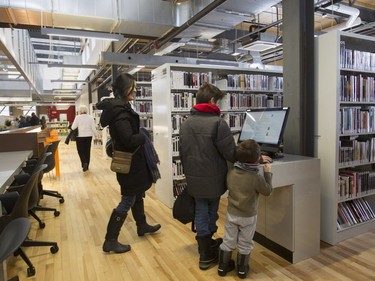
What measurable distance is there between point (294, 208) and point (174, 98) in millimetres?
2354

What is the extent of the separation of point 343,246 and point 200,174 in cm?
175

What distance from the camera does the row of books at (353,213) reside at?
2924 millimetres

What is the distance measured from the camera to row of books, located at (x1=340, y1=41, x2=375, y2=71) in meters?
2.83

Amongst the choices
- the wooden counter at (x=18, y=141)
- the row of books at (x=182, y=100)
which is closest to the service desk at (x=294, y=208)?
the row of books at (x=182, y=100)

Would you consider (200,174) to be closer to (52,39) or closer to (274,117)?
(274,117)

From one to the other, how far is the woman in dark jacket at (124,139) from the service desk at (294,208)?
1.20 m

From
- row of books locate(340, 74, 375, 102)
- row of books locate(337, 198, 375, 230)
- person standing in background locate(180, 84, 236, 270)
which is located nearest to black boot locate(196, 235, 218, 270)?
person standing in background locate(180, 84, 236, 270)

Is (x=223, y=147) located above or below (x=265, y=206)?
above

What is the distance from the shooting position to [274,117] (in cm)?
239

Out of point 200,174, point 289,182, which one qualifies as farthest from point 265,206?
point 200,174

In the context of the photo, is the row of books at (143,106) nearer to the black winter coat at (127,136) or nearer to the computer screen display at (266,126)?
the black winter coat at (127,136)

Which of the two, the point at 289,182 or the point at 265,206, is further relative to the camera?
the point at 265,206

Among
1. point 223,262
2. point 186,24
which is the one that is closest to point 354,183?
point 223,262

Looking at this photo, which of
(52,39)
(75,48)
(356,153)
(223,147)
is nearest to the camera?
(223,147)
